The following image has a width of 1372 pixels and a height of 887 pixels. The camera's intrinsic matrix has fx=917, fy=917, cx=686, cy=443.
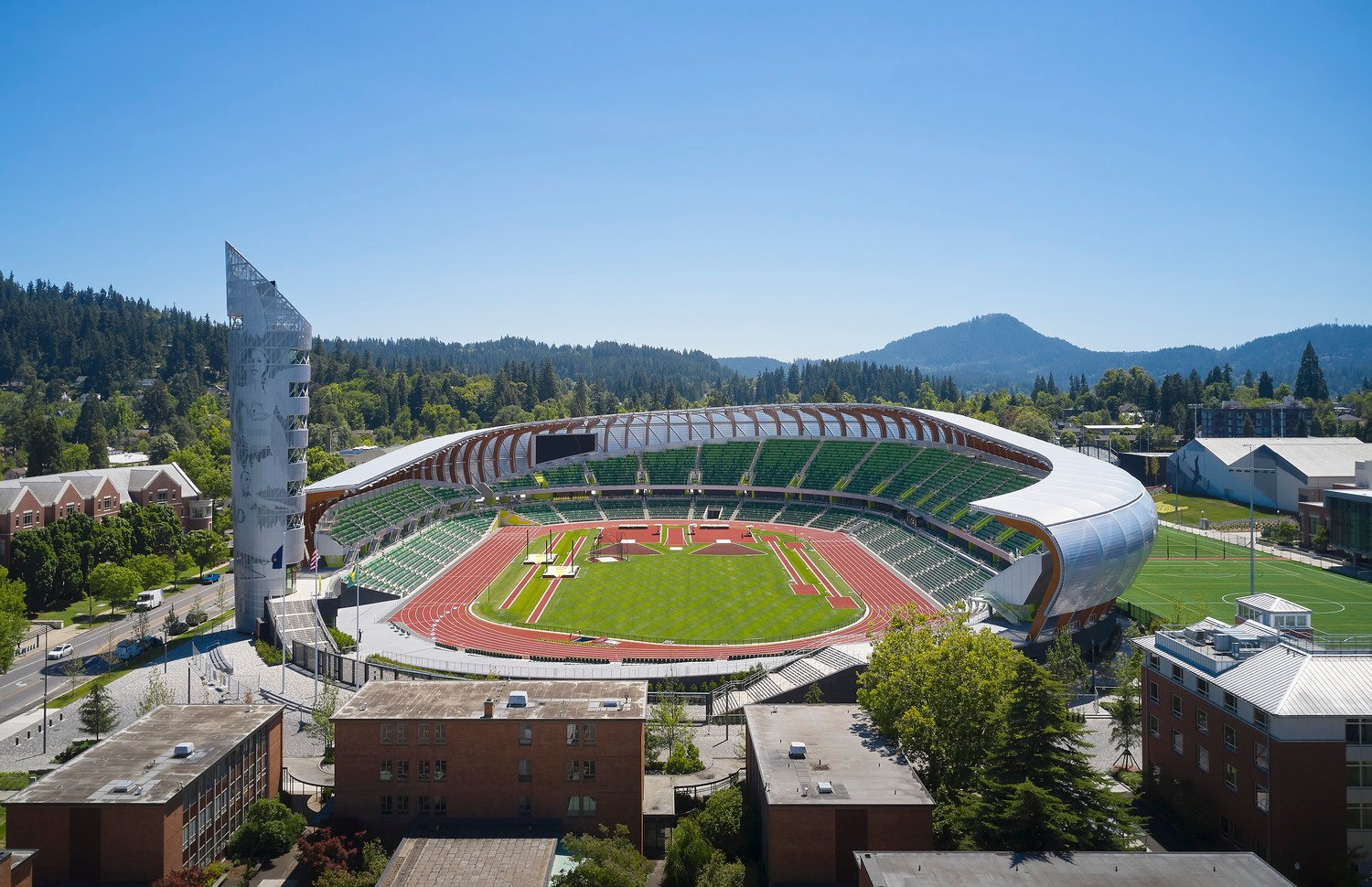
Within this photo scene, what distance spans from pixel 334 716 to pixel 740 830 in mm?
11913

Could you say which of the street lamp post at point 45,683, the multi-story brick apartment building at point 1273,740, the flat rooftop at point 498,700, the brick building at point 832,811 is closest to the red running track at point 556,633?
the multi-story brick apartment building at point 1273,740

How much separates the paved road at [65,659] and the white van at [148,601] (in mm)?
400

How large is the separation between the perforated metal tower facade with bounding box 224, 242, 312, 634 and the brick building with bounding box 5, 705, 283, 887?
70.1 feet

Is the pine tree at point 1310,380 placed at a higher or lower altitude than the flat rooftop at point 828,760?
higher

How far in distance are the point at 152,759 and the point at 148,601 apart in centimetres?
3352

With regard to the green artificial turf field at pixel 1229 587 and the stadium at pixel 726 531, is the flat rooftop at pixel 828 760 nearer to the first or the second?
the stadium at pixel 726 531

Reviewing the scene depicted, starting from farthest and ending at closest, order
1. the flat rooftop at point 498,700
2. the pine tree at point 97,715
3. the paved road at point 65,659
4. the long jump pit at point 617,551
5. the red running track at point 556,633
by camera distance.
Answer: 1. the long jump pit at point 617,551
2. the red running track at point 556,633
3. the paved road at point 65,659
4. the pine tree at point 97,715
5. the flat rooftop at point 498,700

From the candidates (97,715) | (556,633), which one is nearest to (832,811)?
(97,715)

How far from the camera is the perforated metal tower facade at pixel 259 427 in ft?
159

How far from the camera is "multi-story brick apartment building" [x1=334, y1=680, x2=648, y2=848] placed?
1019 inches

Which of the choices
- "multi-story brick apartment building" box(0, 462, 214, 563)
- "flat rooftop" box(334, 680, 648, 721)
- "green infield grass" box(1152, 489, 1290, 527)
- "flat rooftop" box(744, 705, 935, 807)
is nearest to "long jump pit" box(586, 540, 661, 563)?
"multi-story brick apartment building" box(0, 462, 214, 563)

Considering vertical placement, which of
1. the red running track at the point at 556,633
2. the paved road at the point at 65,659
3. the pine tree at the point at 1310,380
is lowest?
the paved road at the point at 65,659

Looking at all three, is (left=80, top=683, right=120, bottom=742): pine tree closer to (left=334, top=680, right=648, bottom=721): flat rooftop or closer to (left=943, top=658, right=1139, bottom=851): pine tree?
(left=334, top=680, right=648, bottom=721): flat rooftop

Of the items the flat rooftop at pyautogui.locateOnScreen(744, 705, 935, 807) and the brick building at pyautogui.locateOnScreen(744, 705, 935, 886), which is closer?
the brick building at pyautogui.locateOnScreen(744, 705, 935, 886)
